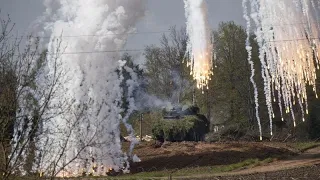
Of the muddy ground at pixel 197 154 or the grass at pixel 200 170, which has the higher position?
the muddy ground at pixel 197 154

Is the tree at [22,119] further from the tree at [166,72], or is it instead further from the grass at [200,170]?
the tree at [166,72]

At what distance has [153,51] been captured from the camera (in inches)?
2352

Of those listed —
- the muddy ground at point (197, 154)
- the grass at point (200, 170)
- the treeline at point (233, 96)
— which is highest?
the treeline at point (233, 96)

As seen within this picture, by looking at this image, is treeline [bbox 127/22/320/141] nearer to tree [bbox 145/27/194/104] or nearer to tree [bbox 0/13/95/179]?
tree [bbox 145/27/194/104]

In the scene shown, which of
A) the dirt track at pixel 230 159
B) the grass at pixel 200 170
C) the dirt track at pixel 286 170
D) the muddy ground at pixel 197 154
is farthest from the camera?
the muddy ground at pixel 197 154

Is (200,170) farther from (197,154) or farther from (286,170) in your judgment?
(286,170)

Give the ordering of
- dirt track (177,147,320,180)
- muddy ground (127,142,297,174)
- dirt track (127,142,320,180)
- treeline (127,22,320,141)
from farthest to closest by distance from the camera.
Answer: treeline (127,22,320,141) → muddy ground (127,142,297,174) → dirt track (127,142,320,180) → dirt track (177,147,320,180)

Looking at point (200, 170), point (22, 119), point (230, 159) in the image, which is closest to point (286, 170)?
point (200, 170)

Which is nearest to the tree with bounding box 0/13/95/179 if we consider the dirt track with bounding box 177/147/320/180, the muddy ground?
the dirt track with bounding box 177/147/320/180

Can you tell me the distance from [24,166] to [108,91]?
1747 cm

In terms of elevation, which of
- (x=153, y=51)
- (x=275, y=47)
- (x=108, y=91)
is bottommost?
(x=108, y=91)

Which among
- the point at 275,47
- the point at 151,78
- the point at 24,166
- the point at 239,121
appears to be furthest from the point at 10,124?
the point at 151,78

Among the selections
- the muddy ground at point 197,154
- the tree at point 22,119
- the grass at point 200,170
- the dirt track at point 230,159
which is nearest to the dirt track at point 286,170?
the dirt track at point 230,159

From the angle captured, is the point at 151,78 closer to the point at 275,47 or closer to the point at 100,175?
the point at 275,47
